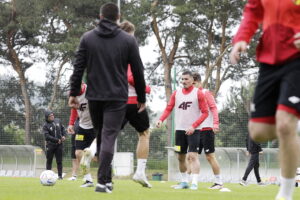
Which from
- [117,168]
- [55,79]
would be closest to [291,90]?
[117,168]

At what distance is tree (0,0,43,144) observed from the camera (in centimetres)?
3634

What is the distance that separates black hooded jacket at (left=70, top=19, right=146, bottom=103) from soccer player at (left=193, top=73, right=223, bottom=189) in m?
4.57

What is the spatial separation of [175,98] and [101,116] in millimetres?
Answer: 4293

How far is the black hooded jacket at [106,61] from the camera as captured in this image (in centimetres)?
819

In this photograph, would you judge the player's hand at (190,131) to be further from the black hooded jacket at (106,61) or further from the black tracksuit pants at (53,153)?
the black tracksuit pants at (53,153)

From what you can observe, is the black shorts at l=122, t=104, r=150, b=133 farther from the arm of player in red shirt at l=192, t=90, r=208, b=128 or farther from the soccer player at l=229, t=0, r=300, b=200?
the soccer player at l=229, t=0, r=300, b=200

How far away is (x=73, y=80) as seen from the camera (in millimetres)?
8328

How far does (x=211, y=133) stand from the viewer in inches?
526

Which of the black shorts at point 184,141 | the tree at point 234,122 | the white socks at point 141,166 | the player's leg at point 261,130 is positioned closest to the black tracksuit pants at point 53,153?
the tree at point 234,122

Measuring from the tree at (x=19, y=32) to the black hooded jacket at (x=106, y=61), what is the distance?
2770cm

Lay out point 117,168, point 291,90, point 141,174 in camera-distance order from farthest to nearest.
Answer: point 117,168, point 141,174, point 291,90

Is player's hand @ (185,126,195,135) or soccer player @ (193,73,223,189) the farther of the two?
soccer player @ (193,73,223,189)

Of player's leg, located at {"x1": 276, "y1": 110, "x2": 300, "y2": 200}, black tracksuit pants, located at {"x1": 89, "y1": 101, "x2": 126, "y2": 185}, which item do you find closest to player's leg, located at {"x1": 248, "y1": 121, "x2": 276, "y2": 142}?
player's leg, located at {"x1": 276, "y1": 110, "x2": 300, "y2": 200}

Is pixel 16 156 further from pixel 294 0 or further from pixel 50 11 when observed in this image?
pixel 294 0
